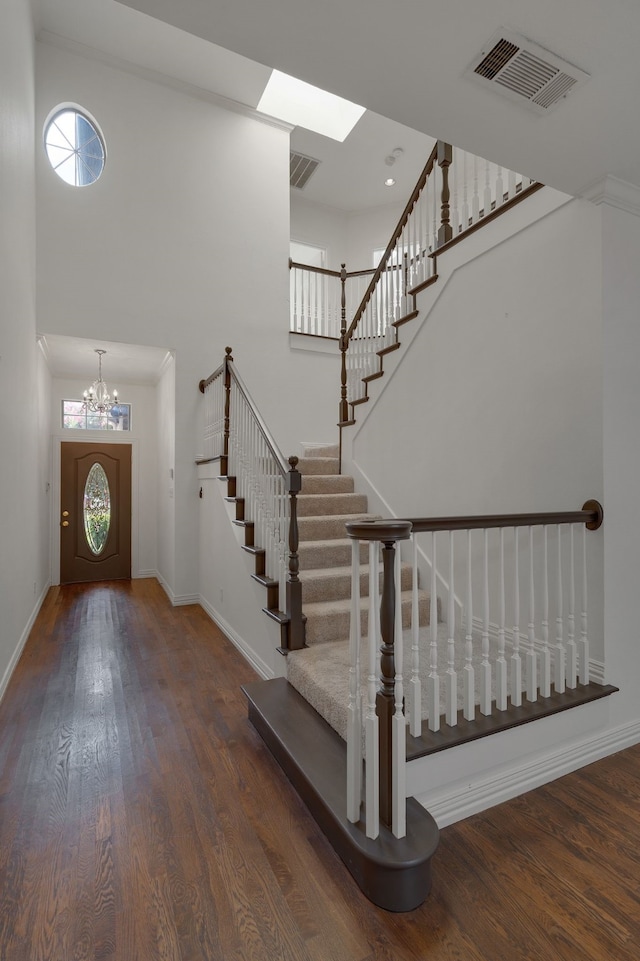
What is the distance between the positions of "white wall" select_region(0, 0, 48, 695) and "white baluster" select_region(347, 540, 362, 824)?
8.36 feet

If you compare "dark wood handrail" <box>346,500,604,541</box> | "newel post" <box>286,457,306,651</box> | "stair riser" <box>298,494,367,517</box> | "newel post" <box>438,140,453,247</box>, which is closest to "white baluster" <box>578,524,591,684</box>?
"dark wood handrail" <box>346,500,604,541</box>

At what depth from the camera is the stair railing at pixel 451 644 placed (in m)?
1.61

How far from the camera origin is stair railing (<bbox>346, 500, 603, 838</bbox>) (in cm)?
161

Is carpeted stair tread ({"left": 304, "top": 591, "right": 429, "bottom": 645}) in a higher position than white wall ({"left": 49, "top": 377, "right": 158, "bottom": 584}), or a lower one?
lower

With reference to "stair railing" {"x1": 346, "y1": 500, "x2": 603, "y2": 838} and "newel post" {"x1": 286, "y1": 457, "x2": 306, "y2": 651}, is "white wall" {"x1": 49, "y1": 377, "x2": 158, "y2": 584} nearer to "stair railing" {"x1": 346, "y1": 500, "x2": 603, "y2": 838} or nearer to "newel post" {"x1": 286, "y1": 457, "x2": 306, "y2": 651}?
"newel post" {"x1": 286, "y1": 457, "x2": 306, "y2": 651}

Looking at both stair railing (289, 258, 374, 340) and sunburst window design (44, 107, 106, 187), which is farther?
stair railing (289, 258, 374, 340)

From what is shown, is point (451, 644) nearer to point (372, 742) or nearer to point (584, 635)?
point (372, 742)

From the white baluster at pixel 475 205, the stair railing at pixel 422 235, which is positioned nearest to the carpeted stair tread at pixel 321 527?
the stair railing at pixel 422 235

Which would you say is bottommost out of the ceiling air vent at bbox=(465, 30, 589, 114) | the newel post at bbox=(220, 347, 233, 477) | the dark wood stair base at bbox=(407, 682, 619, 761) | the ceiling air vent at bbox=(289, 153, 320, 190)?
the dark wood stair base at bbox=(407, 682, 619, 761)

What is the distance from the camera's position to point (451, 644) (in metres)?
2.00

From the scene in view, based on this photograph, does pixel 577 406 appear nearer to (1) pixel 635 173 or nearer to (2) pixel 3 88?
(1) pixel 635 173

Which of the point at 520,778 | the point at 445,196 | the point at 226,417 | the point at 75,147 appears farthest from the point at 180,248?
the point at 520,778

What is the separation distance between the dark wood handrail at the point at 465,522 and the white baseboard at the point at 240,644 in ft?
6.19

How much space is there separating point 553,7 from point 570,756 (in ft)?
9.92
